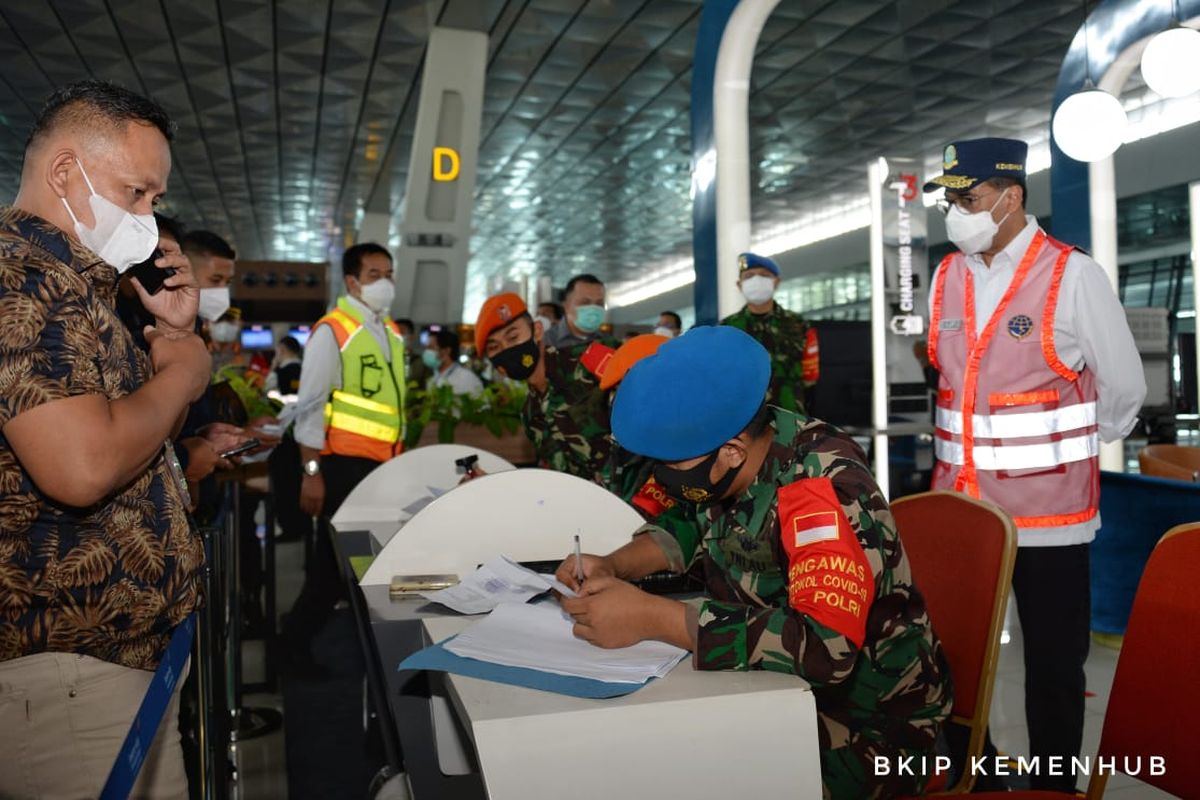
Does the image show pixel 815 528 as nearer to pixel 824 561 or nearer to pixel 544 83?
pixel 824 561

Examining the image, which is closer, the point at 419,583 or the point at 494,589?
the point at 494,589

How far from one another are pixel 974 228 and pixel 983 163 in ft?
0.53

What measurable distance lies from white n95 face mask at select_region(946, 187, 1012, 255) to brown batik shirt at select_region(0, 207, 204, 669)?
6.09ft

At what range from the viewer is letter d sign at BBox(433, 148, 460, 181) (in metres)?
9.07

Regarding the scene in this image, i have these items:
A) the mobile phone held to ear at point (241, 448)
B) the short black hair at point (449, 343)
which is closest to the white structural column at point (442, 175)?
the short black hair at point (449, 343)

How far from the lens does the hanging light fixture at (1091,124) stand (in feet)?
14.7

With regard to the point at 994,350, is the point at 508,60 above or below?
above

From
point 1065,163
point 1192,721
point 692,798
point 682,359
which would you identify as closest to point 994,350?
point 1192,721

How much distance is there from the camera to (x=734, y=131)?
5227 millimetres

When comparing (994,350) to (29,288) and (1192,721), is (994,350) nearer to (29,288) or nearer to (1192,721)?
(1192,721)

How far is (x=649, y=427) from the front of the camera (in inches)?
48.0

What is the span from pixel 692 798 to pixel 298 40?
29.9 ft

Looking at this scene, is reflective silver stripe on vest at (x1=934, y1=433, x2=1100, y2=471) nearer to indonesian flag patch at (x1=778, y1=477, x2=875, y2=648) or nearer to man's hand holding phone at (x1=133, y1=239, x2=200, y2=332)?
indonesian flag patch at (x1=778, y1=477, x2=875, y2=648)

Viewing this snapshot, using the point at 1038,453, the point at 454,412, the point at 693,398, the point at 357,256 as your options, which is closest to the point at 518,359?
the point at 357,256
